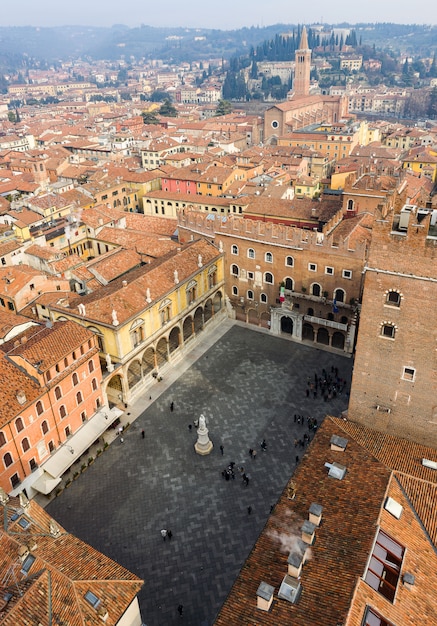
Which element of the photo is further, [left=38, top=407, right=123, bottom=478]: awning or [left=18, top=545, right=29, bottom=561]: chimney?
[left=38, top=407, right=123, bottom=478]: awning

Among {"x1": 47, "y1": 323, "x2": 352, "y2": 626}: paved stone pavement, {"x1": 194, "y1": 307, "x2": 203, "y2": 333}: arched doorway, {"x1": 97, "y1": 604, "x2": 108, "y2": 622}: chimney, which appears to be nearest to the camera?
{"x1": 97, "y1": 604, "x2": 108, "y2": 622}: chimney

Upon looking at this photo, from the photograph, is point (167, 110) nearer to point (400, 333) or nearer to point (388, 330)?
point (388, 330)

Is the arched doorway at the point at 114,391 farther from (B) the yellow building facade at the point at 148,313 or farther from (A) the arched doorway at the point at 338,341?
(A) the arched doorway at the point at 338,341

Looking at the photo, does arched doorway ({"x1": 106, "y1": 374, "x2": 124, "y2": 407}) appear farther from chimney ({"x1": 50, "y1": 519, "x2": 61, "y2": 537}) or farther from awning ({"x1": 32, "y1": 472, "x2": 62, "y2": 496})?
chimney ({"x1": 50, "y1": 519, "x2": 61, "y2": 537})

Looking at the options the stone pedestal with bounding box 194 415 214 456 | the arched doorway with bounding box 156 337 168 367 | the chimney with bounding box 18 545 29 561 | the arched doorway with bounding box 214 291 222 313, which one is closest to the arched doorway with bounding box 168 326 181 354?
the arched doorway with bounding box 156 337 168 367

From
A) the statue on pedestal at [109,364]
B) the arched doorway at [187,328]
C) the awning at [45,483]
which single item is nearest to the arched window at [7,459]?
the awning at [45,483]

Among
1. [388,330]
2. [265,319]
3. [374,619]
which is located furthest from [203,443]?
[265,319]
